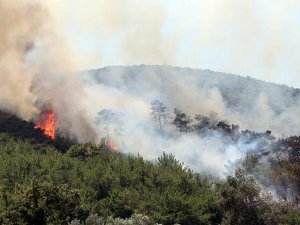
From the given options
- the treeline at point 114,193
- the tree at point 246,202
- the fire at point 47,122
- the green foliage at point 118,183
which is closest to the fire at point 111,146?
the fire at point 47,122

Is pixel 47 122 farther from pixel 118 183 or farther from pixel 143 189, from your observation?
pixel 143 189

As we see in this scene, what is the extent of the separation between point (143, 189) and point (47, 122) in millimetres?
66581

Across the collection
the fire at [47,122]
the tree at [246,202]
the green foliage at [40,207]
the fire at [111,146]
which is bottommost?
the green foliage at [40,207]

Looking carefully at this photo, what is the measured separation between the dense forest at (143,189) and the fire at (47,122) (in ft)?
55.0

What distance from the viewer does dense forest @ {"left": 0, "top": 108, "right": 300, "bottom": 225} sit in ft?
139

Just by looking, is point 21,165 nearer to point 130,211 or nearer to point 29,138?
point 130,211

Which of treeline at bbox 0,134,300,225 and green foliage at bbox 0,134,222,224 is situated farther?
green foliage at bbox 0,134,222,224

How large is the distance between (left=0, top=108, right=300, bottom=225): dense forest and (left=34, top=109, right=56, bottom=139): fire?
661 inches

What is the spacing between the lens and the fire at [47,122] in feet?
445

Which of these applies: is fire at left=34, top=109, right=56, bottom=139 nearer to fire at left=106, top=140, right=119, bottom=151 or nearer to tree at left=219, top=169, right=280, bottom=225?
fire at left=106, top=140, right=119, bottom=151

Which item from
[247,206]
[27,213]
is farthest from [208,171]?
[27,213]

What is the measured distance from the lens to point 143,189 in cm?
7981

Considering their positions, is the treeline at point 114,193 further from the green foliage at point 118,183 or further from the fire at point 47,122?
the fire at point 47,122

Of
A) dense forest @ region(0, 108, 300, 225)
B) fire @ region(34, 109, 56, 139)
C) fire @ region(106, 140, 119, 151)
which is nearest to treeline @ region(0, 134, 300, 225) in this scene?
dense forest @ region(0, 108, 300, 225)
